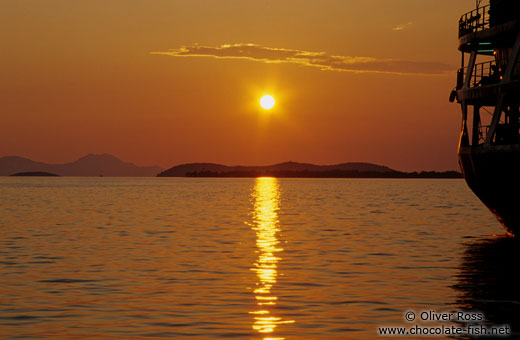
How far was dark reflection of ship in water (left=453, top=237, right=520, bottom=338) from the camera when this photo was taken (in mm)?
20031

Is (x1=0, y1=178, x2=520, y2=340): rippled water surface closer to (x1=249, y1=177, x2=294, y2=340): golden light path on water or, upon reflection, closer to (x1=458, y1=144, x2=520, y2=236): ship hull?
(x1=249, y1=177, x2=294, y2=340): golden light path on water

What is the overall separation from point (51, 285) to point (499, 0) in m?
29.0

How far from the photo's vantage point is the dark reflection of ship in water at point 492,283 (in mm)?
20031

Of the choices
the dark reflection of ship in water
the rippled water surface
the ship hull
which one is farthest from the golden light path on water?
the ship hull

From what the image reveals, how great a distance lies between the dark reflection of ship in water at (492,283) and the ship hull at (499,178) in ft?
6.06

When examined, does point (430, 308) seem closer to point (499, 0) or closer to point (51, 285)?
point (51, 285)

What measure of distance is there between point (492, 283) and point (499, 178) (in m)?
11.7

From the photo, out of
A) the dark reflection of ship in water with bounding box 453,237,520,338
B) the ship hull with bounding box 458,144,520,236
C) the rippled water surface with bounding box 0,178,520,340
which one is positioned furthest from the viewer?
the ship hull with bounding box 458,144,520,236

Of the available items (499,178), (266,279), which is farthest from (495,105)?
(266,279)

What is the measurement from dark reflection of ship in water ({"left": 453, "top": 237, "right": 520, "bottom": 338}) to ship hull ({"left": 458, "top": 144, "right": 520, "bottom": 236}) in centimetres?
185

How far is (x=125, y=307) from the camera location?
808 inches

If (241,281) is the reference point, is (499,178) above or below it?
above

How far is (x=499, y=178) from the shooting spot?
119ft

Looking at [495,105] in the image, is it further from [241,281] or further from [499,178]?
[241,281]
